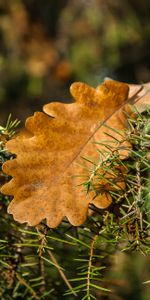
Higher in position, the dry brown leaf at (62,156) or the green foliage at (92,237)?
the dry brown leaf at (62,156)

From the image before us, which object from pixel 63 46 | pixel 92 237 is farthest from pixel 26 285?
pixel 63 46

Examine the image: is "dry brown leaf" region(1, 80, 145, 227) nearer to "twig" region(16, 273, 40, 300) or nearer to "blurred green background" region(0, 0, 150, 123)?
"twig" region(16, 273, 40, 300)

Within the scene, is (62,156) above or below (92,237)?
above

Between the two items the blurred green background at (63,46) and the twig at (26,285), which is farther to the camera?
the blurred green background at (63,46)

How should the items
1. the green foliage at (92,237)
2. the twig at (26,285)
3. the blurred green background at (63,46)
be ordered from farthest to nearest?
the blurred green background at (63,46) → the twig at (26,285) → the green foliage at (92,237)

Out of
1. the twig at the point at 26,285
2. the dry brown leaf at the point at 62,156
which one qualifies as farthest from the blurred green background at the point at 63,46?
the twig at the point at 26,285

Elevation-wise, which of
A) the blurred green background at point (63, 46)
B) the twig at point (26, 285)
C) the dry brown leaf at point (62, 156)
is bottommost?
the twig at point (26, 285)

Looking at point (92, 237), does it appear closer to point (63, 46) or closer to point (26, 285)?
point (26, 285)

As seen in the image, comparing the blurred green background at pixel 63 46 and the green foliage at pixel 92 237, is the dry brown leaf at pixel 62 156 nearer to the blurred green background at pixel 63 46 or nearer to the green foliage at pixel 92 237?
the green foliage at pixel 92 237
